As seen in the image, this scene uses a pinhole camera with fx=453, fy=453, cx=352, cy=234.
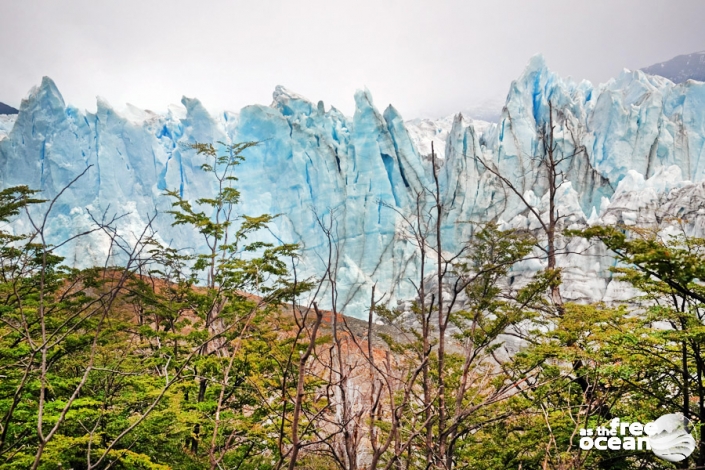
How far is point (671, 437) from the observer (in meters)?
3.24

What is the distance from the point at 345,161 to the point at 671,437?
24.9 metres

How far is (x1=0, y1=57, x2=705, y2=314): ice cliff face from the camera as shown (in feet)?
76.7

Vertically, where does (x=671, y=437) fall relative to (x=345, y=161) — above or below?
below

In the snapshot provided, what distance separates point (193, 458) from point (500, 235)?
5.61 m

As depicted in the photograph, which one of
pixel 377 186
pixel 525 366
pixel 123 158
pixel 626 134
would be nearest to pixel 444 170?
pixel 377 186

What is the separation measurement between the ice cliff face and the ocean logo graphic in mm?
19728

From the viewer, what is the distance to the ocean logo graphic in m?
3.19

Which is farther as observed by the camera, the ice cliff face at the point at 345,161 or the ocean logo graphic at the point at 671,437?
the ice cliff face at the point at 345,161

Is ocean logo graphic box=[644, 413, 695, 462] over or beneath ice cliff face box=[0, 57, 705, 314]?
beneath

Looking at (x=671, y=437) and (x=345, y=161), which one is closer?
(x=671, y=437)

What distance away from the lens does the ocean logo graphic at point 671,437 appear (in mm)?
3193

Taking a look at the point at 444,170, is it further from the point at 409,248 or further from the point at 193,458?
the point at 193,458

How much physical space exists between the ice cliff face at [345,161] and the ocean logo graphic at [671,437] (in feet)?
64.7

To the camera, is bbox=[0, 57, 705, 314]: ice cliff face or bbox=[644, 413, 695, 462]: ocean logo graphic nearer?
bbox=[644, 413, 695, 462]: ocean logo graphic
